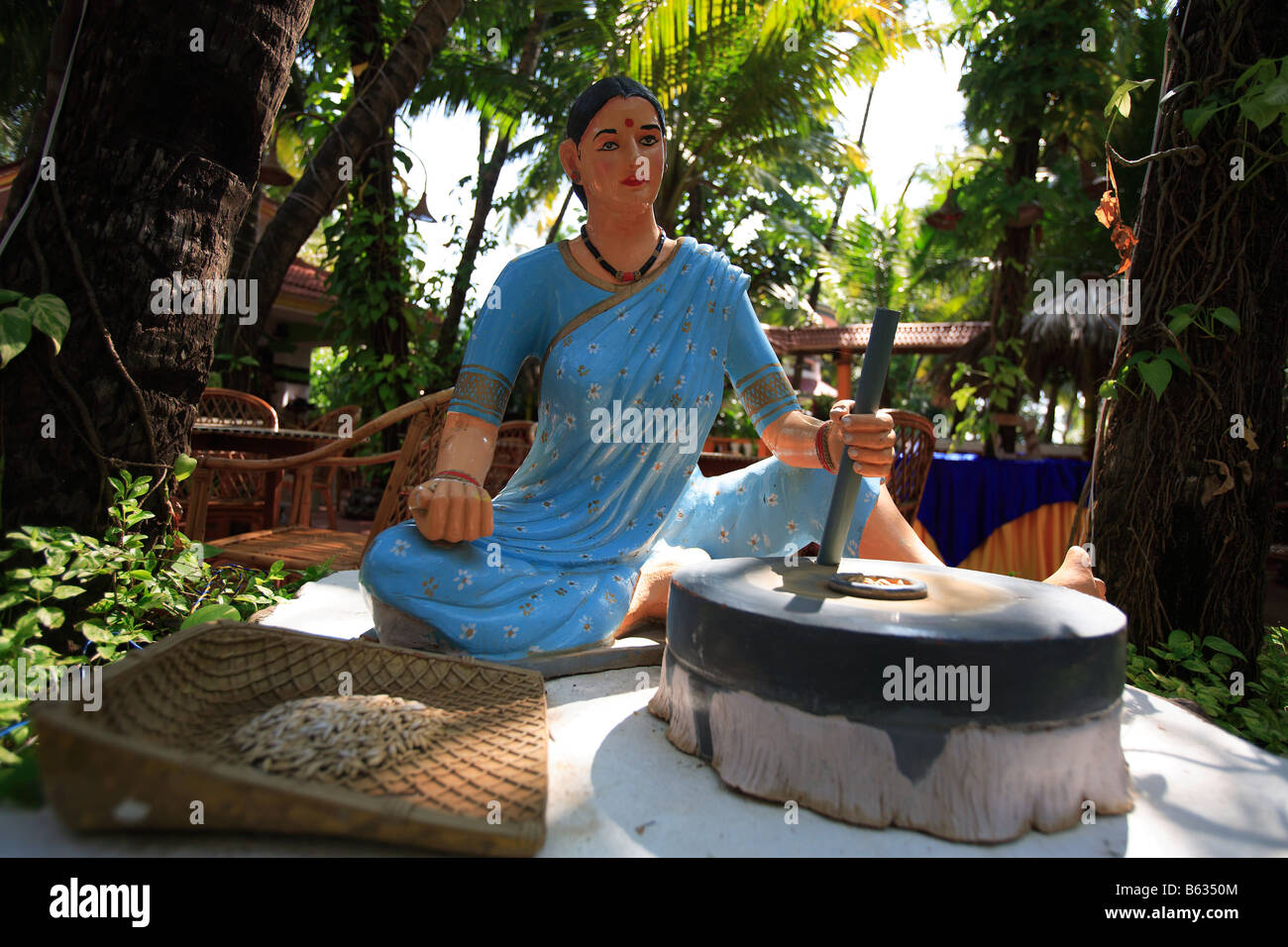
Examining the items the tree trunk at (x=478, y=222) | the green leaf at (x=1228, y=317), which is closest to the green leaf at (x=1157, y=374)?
the green leaf at (x=1228, y=317)

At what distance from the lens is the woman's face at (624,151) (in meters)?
2.03

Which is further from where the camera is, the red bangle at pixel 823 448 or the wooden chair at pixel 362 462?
the wooden chair at pixel 362 462

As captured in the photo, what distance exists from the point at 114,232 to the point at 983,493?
4.22 metres

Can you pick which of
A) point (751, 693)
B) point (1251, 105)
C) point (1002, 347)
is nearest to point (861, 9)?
point (1002, 347)

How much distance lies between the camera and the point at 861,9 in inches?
242

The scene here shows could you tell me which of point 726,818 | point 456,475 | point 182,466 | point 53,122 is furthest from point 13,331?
point 726,818

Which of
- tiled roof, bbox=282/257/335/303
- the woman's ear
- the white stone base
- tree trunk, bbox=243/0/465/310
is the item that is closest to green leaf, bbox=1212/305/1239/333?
the white stone base

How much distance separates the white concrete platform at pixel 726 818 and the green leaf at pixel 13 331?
989 mm

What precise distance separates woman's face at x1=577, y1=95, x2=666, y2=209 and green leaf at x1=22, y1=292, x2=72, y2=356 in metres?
1.33

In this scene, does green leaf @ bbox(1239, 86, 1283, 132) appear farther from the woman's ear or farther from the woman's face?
the woman's ear

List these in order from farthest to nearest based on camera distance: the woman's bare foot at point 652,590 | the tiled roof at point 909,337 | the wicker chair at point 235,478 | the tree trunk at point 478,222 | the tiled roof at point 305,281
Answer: the tiled roof at point 305,281, the tiled roof at point 909,337, the tree trunk at point 478,222, the wicker chair at point 235,478, the woman's bare foot at point 652,590

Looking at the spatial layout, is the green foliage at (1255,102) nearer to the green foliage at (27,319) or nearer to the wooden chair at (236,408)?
the green foliage at (27,319)

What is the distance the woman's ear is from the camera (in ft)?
7.07
